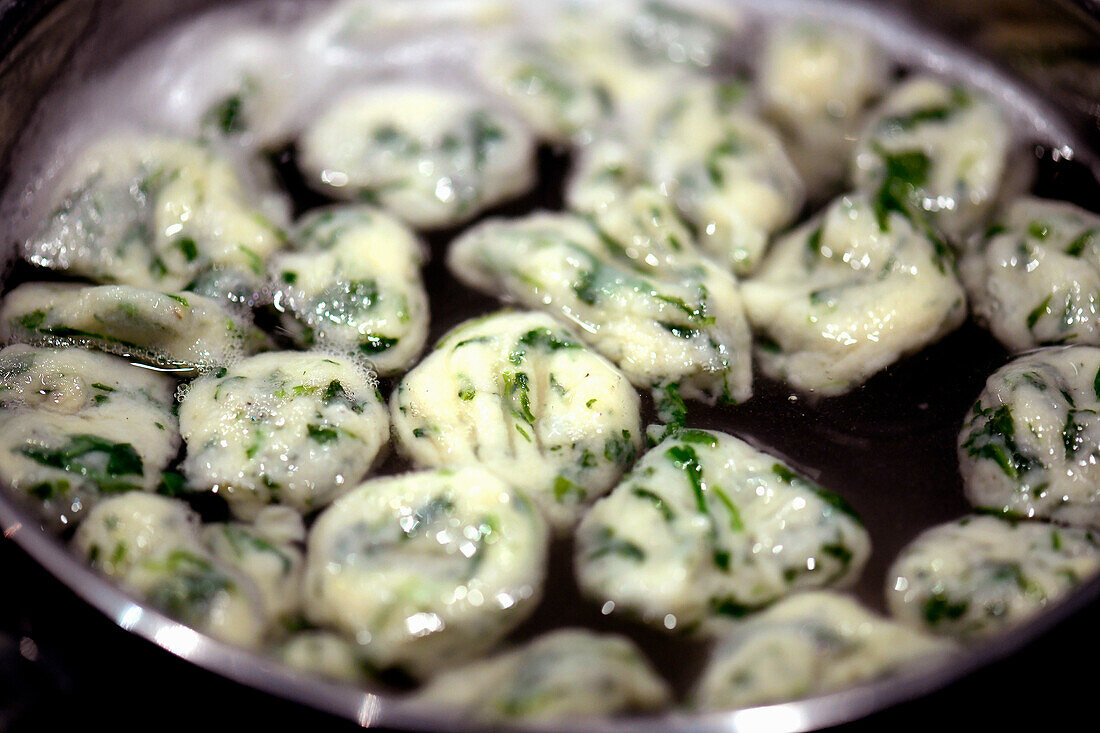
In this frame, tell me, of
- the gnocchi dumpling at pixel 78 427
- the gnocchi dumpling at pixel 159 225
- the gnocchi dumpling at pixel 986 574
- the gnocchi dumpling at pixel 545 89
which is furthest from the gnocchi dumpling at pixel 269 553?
the gnocchi dumpling at pixel 545 89

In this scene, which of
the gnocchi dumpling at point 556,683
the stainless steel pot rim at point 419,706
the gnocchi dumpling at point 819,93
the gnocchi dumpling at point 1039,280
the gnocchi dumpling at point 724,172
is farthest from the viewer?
the gnocchi dumpling at point 819,93

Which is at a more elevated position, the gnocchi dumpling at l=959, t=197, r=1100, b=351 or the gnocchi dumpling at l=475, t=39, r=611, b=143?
the gnocchi dumpling at l=475, t=39, r=611, b=143

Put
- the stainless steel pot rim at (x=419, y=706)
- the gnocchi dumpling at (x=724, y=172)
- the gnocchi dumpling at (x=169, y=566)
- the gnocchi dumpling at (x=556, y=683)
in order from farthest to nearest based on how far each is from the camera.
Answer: the gnocchi dumpling at (x=724, y=172)
the gnocchi dumpling at (x=169, y=566)
the gnocchi dumpling at (x=556, y=683)
the stainless steel pot rim at (x=419, y=706)

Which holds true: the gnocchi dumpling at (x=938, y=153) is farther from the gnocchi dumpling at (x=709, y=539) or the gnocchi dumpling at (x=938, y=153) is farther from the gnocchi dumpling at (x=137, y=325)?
the gnocchi dumpling at (x=137, y=325)

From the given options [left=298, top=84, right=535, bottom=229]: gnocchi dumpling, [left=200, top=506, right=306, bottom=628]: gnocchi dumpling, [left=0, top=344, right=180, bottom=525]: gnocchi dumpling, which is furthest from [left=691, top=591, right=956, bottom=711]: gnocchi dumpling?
[left=298, top=84, right=535, bottom=229]: gnocchi dumpling

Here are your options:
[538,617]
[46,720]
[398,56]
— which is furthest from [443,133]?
[46,720]

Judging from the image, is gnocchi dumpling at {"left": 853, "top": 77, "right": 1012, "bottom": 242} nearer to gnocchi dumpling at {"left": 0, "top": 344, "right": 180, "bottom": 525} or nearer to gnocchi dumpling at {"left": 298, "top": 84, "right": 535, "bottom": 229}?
gnocchi dumpling at {"left": 298, "top": 84, "right": 535, "bottom": 229}

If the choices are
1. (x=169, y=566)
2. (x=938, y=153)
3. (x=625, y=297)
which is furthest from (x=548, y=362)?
(x=938, y=153)
